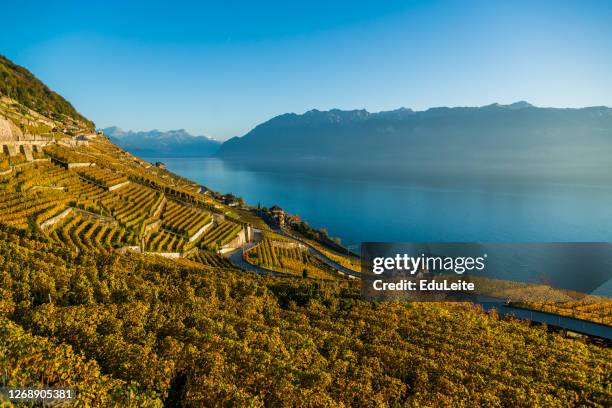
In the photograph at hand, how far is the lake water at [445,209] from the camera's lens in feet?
310

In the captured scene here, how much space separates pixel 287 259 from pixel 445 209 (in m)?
89.1

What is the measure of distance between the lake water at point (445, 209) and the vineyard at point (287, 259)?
38.1 m

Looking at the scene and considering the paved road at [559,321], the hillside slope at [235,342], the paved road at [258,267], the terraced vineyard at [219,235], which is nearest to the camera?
the hillside slope at [235,342]

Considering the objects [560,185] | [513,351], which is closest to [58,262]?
[513,351]

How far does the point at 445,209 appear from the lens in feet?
395

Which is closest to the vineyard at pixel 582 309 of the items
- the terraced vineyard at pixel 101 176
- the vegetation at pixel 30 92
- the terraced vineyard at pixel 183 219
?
the terraced vineyard at pixel 183 219

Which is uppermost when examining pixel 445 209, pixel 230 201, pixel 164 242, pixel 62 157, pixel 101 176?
pixel 62 157

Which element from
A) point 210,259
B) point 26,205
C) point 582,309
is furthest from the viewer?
point 210,259

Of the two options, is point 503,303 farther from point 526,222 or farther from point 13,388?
point 526,222

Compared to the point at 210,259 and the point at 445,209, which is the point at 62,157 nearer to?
the point at 210,259

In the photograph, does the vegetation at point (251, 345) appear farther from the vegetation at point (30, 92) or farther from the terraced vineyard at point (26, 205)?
the vegetation at point (30, 92)

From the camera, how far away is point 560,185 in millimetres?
179875

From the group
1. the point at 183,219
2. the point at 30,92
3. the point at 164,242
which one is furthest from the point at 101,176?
the point at 30,92

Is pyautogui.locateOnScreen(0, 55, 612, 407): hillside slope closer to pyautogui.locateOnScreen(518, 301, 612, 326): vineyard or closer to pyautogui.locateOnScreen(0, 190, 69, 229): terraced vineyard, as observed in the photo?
pyautogui.locateOnScreen(0, 190, 69, 229): terraced vineyard
